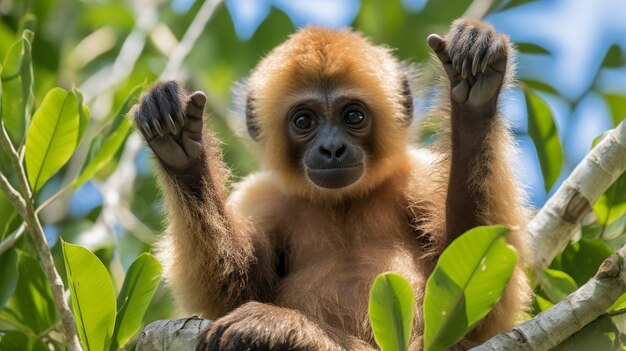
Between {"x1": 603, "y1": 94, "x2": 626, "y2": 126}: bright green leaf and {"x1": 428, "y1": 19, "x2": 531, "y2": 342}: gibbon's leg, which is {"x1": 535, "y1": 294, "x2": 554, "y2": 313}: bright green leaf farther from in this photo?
{"x1": 603, "y1": 94, "x2": 626, "y2": 126}: bright green leaf

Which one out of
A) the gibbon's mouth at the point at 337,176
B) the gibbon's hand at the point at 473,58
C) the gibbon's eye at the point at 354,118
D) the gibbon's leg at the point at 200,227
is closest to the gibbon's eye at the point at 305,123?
the gibbon's eye at the point at 354,118

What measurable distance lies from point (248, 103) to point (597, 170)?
11.0ft

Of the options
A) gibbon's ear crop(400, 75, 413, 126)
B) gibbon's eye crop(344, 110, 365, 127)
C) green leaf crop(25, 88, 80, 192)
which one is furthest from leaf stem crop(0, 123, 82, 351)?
gibbon's ear crop(400, 75, 413, 126)

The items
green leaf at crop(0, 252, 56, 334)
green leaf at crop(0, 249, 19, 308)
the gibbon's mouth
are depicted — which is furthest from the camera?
the gibbon's mouth

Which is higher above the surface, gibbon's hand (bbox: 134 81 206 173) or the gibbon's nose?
gibbon's hand (bbox: 134 81 206 173)

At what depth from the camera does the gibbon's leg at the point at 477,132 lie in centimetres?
560

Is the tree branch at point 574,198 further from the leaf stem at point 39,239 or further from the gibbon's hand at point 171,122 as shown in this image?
the leaf stem at point 39,239

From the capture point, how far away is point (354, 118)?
7.45 meters

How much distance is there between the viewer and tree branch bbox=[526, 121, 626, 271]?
5996 millimetres

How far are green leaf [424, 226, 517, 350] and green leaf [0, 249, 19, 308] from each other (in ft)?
10.2

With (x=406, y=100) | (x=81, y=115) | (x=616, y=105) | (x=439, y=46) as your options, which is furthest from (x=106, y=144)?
(x=616, y=105)

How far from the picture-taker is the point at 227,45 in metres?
10.4

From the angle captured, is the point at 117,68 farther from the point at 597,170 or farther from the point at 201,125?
the point at 597,170

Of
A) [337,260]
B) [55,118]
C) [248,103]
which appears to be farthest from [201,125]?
[248,103]
